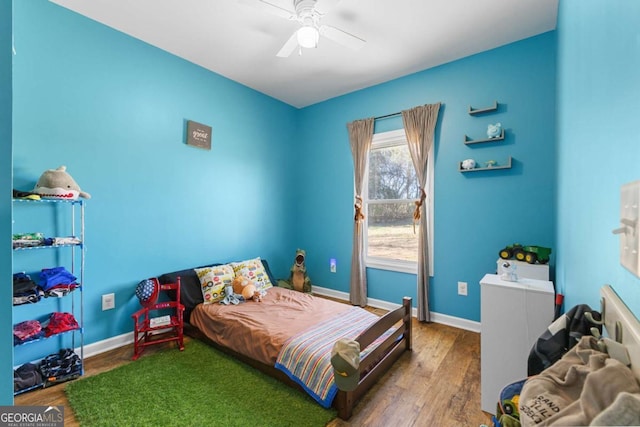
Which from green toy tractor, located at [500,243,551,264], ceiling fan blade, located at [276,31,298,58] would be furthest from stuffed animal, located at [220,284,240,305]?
green toy tractor, located at [500,243,551,264]

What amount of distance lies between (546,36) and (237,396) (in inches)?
152

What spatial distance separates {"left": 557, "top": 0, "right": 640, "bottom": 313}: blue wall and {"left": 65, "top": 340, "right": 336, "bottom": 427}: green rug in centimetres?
155

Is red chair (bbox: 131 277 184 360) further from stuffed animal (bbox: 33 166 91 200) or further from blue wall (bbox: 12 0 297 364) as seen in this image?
stuffed animal (bbox: 33 166 91 200)

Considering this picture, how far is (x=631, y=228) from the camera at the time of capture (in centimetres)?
50

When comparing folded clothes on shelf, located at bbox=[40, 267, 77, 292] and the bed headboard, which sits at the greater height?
the bed headboard

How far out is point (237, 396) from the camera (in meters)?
1.78

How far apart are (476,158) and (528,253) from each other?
3.38ft

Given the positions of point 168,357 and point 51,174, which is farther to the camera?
point 168,357

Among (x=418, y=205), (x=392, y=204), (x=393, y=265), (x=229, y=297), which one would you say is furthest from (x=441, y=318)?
(x=229, y=297)

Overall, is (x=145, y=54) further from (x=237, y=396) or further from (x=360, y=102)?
(x=237, y=396)

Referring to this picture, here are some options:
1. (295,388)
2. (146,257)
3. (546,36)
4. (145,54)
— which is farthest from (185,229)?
(546,36)

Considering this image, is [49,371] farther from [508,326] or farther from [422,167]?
[422,167]

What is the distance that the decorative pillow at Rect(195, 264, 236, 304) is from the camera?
2.73m

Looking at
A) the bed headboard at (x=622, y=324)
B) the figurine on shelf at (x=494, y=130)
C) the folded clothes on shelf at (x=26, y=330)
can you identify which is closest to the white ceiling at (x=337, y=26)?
the figurine on shelf at (x=494, y=130)
